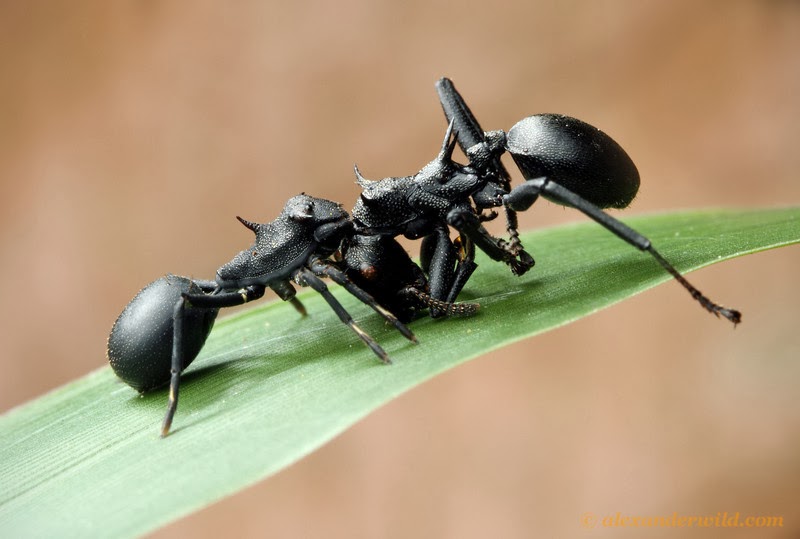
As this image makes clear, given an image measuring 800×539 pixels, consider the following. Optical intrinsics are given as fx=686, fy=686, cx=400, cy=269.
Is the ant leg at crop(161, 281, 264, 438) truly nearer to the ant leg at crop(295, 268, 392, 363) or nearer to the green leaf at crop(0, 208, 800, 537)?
the green leaf at crop(0, 208, 800, 537)

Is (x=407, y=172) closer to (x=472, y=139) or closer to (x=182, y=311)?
(x=472, y=139)

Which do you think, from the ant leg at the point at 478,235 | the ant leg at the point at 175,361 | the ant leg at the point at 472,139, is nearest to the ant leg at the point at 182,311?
the ant leg at the point at 175,361

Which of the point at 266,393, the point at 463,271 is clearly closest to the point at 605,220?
the point at 463,271

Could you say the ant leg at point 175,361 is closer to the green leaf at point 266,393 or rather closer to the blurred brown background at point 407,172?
the green leaf at point 266,393

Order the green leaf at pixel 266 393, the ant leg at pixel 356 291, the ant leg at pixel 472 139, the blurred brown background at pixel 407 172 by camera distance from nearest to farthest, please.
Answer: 1. the green leaf at pixel 266 393
2. the ant leg at pixel 356 291
3. the ant leg at pixel 472 139
4. the blurred brown background at pixel 407 172

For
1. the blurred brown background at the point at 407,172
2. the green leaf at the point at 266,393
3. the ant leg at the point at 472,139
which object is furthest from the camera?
the blurred brown background at the point at 407,172

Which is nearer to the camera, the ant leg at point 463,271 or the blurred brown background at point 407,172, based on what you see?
the ant leg at point 463,271

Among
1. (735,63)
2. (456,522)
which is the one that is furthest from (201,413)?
(735,63)
